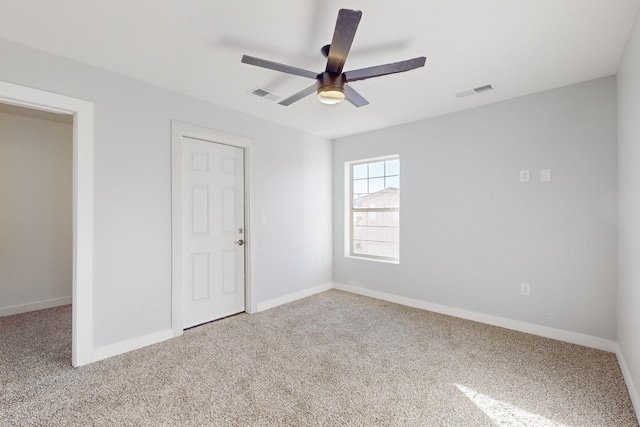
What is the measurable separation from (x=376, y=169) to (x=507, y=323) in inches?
100

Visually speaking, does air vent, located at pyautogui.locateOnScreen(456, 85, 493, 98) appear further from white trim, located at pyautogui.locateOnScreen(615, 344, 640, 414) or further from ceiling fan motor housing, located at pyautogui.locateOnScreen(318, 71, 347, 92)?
white trim, located at pyautogui.locateOnScreen(615, 344, 640, 414)

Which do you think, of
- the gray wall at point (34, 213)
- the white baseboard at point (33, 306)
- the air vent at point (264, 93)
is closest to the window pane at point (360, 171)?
the air vent at point (264, 93)

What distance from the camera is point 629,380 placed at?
2.07 metres

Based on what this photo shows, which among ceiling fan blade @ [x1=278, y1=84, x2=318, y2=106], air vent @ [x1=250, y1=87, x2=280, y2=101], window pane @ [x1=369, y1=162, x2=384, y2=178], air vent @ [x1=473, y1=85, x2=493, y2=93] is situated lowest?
window pane @ [x1=369, y1=162, x2=384, y2=178]

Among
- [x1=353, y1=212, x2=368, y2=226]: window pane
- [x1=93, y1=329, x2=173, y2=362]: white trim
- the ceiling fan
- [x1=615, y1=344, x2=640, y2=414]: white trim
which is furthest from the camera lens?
[x1=353, y1=212, x2=368, y2=226]: window pane

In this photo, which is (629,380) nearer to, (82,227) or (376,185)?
(376,185)

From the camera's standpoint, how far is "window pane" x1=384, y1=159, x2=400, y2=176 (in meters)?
4.25

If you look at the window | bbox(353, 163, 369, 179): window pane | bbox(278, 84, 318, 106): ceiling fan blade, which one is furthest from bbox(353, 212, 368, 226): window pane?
bbox(278, 84, 318, 106): ceiling fan blade

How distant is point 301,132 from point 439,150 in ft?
6.30

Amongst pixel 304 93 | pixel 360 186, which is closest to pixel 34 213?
pixel 304 93

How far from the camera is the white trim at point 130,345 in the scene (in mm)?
2502

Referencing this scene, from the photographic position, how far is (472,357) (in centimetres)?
255

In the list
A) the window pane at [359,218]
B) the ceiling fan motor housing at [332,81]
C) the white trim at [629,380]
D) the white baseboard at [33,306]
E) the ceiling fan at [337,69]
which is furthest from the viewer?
the window pane at [359,218]

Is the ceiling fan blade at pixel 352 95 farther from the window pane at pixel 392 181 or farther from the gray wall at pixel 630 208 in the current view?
the window pane at pixel 392 181
